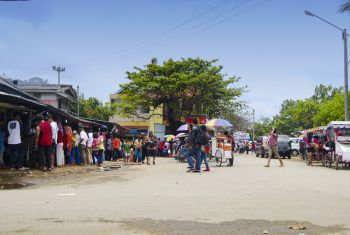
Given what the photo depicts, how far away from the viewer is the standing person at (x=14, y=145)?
15375 mm

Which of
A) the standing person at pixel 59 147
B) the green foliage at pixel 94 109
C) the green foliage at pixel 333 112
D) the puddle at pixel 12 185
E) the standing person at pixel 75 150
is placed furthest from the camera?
the green foliage at pixel 94 109

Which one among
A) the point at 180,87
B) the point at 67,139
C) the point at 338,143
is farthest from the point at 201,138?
the point at 180,87

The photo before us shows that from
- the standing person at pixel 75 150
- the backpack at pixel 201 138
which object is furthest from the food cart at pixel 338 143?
the standing person at pixel 75 150

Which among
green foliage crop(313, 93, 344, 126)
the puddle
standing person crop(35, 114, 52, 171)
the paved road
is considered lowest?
the paved road

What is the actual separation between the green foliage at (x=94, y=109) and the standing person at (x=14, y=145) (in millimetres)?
51083

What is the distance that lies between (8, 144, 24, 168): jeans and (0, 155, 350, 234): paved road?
11.1 ft

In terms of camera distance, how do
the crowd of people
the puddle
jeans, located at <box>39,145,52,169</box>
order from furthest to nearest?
1. jeans, located at <box>39,145,52,169</box>
2. the crowd of people
3. the puddle

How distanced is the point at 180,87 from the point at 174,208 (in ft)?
134

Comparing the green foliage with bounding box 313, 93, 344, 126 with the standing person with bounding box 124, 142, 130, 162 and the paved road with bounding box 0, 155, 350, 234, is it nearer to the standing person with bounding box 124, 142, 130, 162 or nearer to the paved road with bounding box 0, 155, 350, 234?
the standing person with bounding box 124, 142, 130, 162

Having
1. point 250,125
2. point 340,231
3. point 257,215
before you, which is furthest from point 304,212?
point 250,125

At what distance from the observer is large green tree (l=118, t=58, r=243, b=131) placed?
160 ft

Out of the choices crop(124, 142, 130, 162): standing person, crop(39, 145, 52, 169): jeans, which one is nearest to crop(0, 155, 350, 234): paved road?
crop(39, 145, 52, 169): jeans

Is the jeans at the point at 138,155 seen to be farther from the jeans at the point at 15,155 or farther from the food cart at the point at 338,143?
the jeans at the point at 15,155

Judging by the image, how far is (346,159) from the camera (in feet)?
66.2
